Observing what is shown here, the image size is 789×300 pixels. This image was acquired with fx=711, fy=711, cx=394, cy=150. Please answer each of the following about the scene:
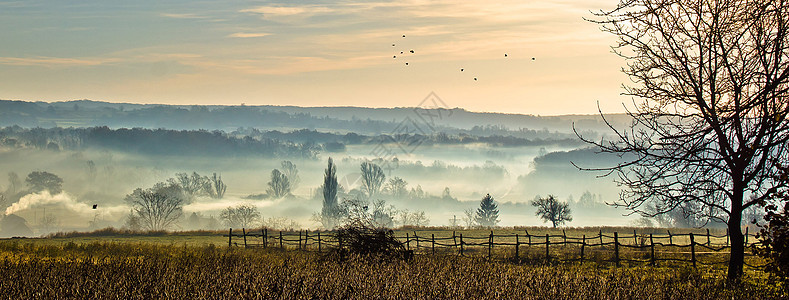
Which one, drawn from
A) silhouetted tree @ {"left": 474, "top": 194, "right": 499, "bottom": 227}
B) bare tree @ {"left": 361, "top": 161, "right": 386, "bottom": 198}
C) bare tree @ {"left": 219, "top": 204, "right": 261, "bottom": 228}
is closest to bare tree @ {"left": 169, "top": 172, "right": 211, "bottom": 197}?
bare tree @ {"left": 219, "top": 204, "right": 261, "bottom": 228}

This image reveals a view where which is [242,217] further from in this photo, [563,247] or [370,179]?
[563,247]

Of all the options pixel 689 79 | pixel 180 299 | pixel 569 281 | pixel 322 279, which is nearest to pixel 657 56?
pixel 689 79

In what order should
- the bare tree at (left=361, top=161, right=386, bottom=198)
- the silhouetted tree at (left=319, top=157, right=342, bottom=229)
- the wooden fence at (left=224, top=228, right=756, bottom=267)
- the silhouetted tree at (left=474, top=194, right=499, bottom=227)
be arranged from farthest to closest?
the bare tree at (left=361, top=161, right=386, bottom=198), the silhouetted tree at (left=319, top=157, right=342, bottom=229), the silhouetted tree at (left=474, top=194, right=499, bottom=227), the wooden fence at (left=224, top=228, right=756, bottom=267)

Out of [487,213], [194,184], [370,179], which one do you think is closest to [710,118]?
[487,213]

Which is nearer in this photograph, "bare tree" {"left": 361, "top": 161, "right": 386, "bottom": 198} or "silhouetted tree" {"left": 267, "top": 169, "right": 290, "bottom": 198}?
"bare tree" {"left": 361, "top": 161, "right": 386, "bottom": 198}

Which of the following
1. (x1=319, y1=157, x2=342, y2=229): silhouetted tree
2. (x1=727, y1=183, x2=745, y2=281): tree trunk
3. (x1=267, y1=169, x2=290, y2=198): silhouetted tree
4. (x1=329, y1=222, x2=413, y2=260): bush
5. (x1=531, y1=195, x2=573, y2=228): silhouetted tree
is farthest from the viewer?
(x1=267, y1=169, x2=290, y2=198): silhouetted tree

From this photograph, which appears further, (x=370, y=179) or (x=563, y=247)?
(x=370, y=179)

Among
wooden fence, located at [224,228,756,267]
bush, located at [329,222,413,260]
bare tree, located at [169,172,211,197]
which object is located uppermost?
bare tree, located at [169,172,211,197]

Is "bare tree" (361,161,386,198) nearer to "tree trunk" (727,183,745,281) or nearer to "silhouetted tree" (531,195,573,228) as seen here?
"silhouetted tree" (531,195,573,228)

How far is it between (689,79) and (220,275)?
34.4ft

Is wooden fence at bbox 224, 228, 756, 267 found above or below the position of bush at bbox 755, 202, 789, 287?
below

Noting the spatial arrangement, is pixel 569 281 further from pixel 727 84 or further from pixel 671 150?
pixel 727 84

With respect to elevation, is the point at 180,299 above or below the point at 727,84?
below

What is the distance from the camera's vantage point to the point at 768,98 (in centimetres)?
1293
